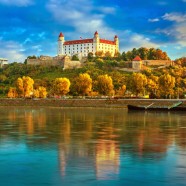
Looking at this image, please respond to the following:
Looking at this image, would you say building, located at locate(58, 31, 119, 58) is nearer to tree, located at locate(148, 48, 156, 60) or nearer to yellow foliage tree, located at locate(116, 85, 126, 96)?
tree, located at locate(148, 48, 156, 60)

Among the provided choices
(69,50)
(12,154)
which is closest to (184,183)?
(12,154)

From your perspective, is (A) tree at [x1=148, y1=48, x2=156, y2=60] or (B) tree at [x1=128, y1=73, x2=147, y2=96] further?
(A) tree at [x1=148, y1=48, x2=156, y2=60]

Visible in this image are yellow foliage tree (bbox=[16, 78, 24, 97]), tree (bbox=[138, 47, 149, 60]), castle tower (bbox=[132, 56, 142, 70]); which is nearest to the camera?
yellow foliage tree (bbox=[16, 78, 24, 97])

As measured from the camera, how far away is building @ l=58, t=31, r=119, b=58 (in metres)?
166

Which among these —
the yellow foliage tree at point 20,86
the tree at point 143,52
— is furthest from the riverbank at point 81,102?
the tree at point 143,52

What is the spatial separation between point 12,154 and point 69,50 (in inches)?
6048

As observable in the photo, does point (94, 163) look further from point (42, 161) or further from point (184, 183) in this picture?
point (184, 183)

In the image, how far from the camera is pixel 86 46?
549 feet

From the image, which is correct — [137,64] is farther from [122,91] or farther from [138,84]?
[138,84]

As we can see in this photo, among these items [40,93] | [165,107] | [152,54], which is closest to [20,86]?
[40,93]

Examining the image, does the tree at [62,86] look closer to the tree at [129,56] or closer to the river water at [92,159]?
the tree at [129,56]

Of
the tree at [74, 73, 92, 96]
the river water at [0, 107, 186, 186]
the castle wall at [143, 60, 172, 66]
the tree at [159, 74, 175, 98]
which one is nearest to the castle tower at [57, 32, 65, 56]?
the castle wall at [143, 60, 172, 66]

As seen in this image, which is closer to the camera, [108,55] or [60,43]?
[108,55]

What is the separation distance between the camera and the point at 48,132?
29.4m
